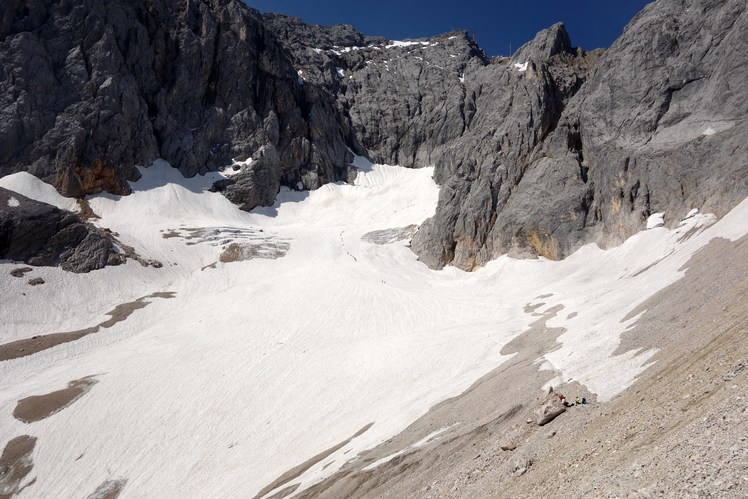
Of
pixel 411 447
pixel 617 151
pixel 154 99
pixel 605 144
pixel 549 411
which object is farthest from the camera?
pixel 154 99

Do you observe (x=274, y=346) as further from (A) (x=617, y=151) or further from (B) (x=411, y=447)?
(A) (x=617, y=151)

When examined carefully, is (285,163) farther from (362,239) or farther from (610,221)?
(610,221)

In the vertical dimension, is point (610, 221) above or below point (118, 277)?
below

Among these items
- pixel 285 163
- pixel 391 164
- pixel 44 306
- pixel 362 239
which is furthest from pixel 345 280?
pixel 391 164

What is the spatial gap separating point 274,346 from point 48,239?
41117 millimetres

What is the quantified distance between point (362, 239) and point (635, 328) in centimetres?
6154

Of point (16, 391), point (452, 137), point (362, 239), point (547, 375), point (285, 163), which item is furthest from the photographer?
point (452, 137)

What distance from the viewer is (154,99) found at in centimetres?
10256

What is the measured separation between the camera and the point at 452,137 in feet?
412

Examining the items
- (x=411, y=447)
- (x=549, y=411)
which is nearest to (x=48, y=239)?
(x=411, y=447)

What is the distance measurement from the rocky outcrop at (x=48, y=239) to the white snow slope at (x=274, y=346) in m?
2.48

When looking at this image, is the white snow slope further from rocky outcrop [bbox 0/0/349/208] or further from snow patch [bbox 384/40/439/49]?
snow patch [bbox 384/40/439/49]

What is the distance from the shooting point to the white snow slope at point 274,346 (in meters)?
28.0

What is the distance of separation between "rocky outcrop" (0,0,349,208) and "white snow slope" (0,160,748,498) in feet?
46.6
